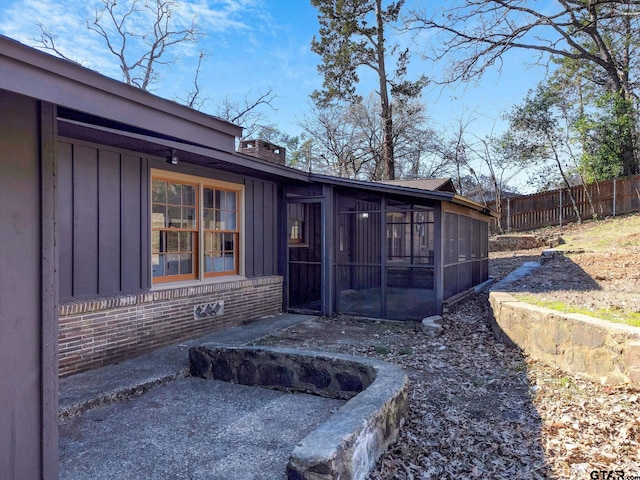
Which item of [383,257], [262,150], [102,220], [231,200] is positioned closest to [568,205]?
[383,257]

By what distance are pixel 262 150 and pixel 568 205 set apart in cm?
1513

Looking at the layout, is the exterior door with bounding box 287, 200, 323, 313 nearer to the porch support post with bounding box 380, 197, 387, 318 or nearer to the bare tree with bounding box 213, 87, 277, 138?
the porch support post with bounding box 380, 197, 387, 318

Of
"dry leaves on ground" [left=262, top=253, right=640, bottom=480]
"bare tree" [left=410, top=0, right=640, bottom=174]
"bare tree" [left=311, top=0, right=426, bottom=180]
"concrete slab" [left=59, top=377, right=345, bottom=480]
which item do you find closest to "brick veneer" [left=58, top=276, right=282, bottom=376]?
"concrete slab" [left=59, top=377, right=345, bottom=480]

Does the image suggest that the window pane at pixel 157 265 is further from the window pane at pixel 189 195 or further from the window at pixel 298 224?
the window at pixel 298 224

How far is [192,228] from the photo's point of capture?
244 inches

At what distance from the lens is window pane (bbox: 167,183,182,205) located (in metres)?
5.90

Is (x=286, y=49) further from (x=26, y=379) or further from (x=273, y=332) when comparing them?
(x=26, y=379)

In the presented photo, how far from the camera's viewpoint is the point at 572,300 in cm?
546

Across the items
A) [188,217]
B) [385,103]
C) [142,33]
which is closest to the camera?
[188,217]

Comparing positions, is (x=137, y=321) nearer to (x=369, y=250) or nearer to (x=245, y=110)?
(x=369, y=250)

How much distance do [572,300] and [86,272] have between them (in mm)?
5930

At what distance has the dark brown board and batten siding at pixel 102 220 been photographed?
14.9 ft

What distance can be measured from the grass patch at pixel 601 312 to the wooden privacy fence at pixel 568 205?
48.0 ft

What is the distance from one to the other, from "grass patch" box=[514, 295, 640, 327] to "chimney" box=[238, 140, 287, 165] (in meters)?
5.26
